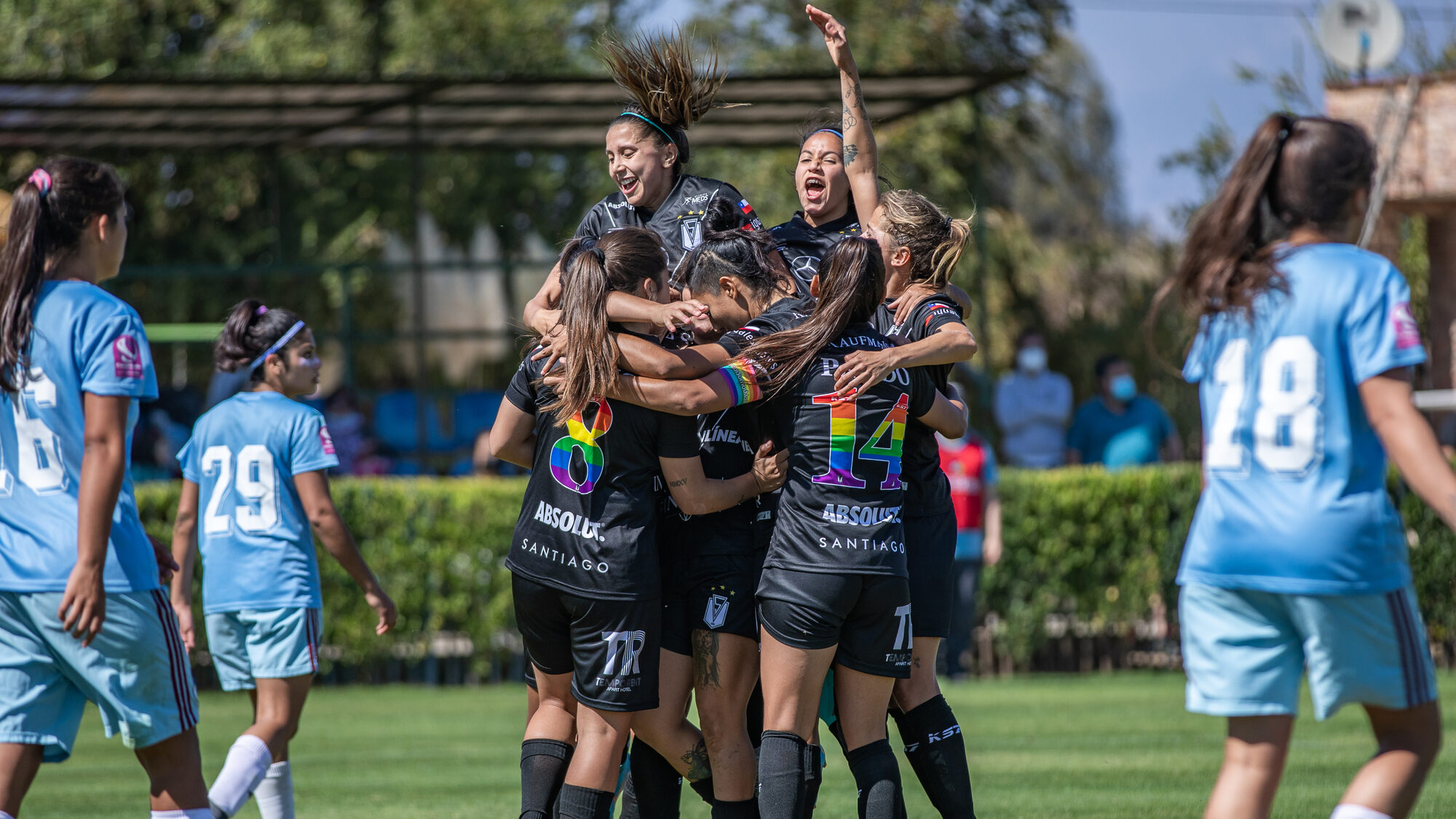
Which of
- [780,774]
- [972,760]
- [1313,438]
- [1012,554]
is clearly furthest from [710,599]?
[1012,554]

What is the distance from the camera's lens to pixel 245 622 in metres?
5.67

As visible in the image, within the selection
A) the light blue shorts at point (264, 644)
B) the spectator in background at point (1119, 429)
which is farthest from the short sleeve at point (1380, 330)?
the spectator in background at point (1119, 429)

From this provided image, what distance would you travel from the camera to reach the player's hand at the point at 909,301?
4.96 meters

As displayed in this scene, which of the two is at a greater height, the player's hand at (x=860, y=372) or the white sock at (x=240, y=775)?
the player's hand at (x=860, y=372)

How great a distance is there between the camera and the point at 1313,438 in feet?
11.3

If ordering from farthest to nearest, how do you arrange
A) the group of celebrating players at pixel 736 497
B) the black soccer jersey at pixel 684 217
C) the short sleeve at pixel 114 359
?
the black soccer jersey at pixel 684 217 < the short sleeve at pixel 114 359 < the group of celebrating players at pixel 736 497

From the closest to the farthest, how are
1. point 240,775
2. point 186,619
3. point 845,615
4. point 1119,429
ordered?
point 845,615 → point 240,775 → point 186,619 → point 1119,429

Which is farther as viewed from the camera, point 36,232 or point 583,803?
point 583,803

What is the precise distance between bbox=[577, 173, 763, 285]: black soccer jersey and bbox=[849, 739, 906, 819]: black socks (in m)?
1.68

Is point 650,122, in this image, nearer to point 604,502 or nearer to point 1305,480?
point 604,502

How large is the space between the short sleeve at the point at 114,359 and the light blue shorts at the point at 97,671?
0.56 meters

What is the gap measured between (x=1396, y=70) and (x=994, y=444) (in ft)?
19.4

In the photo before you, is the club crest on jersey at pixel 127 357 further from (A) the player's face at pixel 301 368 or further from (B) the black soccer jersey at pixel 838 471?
(A) the player's face at pixel 301 368

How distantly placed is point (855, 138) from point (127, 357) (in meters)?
2.50
